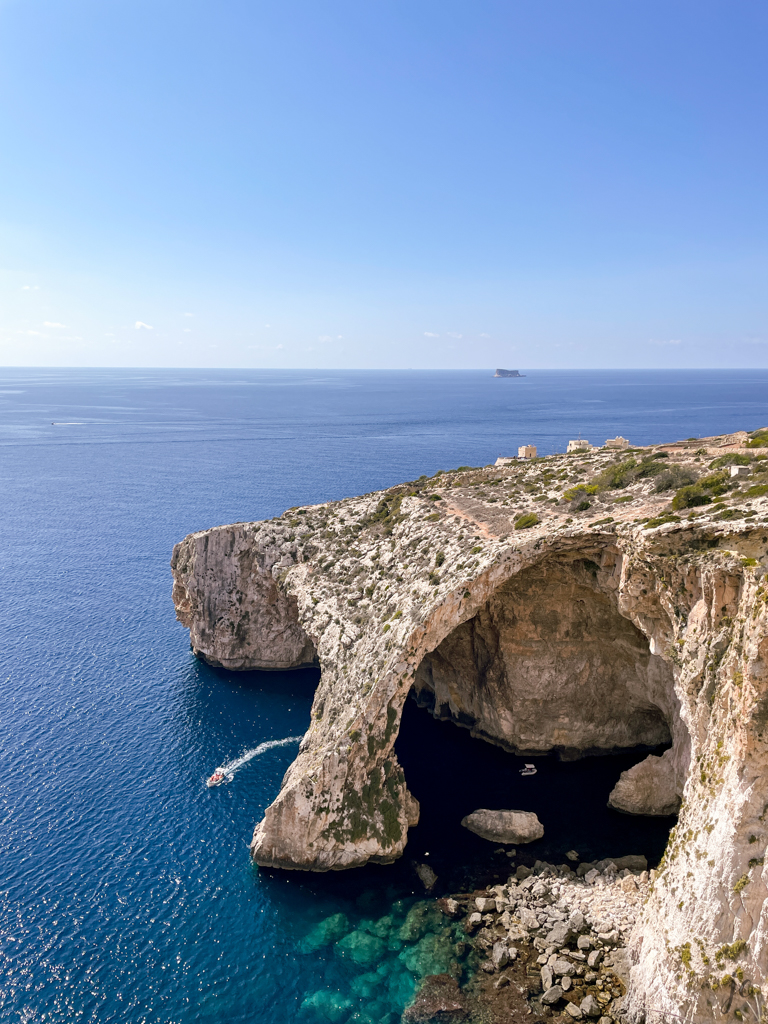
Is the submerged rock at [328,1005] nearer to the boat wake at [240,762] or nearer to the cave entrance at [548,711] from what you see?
the cave entrance at [548,711]

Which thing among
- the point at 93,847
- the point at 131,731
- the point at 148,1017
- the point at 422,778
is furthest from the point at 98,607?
the point at 148,1017

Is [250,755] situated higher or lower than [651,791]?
lower

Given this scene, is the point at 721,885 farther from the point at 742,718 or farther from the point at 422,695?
the point at 422,695

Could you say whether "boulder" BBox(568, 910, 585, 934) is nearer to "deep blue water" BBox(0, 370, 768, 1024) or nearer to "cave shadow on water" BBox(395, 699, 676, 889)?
"cave shadow on water" BBox(395, 699, 676, 889)

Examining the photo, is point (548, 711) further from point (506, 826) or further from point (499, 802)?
point (506, 826)

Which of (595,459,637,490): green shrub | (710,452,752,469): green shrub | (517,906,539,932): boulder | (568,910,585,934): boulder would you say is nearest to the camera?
(568,910,585,934): boulder

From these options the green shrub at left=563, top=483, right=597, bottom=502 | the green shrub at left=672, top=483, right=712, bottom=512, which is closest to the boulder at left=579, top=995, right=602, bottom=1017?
the green shrub at left=672, top=483, right=712, bottom=512

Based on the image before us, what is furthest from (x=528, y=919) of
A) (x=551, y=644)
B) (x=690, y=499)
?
(x=690, y=499)
